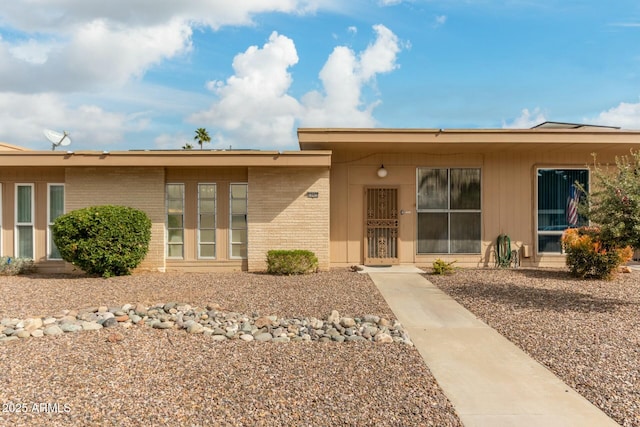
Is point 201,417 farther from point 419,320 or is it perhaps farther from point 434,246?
point 434,246

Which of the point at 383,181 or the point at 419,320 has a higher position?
the point at 383,181

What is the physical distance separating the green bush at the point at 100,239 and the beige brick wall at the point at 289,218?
2.81m

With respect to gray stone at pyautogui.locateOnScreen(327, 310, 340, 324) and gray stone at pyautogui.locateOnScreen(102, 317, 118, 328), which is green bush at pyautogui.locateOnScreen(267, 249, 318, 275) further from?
gray stone at pyautogui.locateOnScreen(102, 317, 118, 328)

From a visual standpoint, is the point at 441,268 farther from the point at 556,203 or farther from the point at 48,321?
the point at 48,321

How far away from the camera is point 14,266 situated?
1052 centimetres

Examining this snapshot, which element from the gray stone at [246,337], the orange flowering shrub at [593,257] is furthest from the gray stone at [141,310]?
the orange flowering shrub at [593,257]

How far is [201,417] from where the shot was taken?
3.40 m

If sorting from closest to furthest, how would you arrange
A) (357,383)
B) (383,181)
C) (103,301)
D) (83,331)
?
1. (357,383)
2. (83,331)
3. (103,301)
4. (383,181)

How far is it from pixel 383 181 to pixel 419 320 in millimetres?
5779

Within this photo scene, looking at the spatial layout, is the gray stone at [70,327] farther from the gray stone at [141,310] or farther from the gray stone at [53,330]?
the gray stone at [141,310]

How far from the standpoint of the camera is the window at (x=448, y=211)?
38.4 ft

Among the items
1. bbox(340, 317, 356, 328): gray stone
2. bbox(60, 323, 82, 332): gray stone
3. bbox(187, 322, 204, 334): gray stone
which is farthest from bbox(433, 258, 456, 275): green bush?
bbox(60, 323, 82, 332): gray stone

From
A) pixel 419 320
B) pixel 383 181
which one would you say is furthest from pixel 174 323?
pixel 383 181

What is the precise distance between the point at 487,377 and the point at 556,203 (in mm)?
9201
